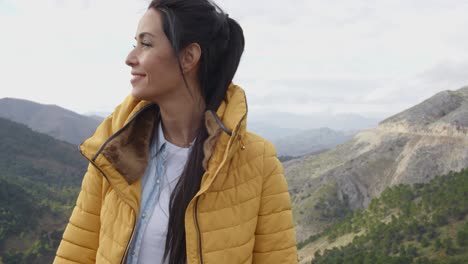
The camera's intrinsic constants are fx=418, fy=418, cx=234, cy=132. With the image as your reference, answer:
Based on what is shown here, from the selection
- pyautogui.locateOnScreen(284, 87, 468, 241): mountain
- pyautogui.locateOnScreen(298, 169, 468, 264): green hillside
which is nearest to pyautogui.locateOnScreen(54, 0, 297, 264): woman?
pyautogui.locateOnScreen(298, 169, 468, 264): green hillside

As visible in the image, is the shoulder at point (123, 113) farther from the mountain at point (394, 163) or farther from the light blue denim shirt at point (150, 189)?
the mountain at point (394, 163)

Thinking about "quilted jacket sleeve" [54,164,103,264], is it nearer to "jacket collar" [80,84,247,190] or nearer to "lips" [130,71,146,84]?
"jacket collar" [80,84,247,190]

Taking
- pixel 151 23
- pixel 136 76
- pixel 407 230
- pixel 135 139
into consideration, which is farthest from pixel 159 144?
pixel 407 230

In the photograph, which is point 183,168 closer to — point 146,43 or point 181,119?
point 181,119

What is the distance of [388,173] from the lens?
60.5 meters

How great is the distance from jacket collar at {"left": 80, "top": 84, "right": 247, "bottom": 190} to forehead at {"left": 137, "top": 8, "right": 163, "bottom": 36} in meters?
0.48

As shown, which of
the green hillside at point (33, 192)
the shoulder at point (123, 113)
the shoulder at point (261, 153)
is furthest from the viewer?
the green hillside at point (33, 192)

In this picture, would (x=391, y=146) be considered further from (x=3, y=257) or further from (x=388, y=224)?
(x=3, y=257)

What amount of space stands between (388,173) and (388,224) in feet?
77.4

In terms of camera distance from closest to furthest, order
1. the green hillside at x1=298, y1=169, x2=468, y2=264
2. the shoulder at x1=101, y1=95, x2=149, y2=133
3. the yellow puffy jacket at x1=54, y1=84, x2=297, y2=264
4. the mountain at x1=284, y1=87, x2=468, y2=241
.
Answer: the yellow puffy jacket at x1=54, y1=84, x2=297, y2=264 < the shoulder at x1=101, y1=95, x2=149, y2=133 < the green hillside at x1=298, y1=169, x2=468, y2=264 < the mountain at x1=284, y1=87, x2=468, y2=241

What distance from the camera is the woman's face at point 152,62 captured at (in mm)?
2406

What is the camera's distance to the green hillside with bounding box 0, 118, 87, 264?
176ft

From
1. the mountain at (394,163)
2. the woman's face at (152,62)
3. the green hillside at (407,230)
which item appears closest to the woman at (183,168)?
the woman's face at (152,62)

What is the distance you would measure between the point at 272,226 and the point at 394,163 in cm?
6333
